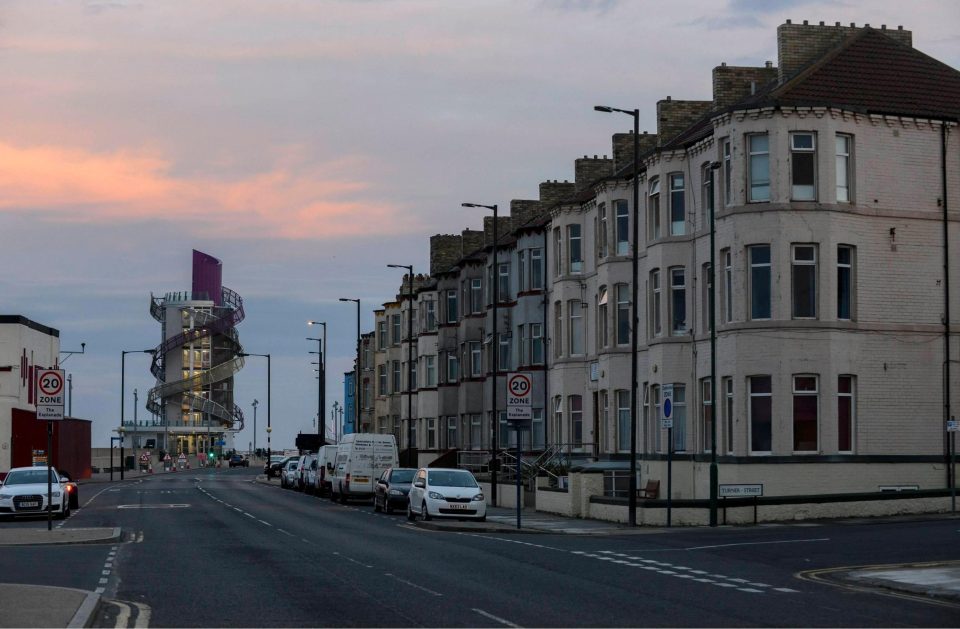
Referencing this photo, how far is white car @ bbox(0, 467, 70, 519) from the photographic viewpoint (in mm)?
41812

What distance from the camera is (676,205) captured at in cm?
→ 4572

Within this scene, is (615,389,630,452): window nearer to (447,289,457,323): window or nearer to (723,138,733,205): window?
(723,138,733,205): window

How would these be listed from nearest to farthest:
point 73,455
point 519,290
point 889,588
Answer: point 889,588
point 519,290
point 73,455

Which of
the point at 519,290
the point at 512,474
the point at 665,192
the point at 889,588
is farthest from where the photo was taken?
the point at 519,290

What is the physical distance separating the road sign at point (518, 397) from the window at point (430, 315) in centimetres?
4399

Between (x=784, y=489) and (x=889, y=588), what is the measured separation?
65.6ft

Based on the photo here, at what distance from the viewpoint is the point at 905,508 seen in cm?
3797

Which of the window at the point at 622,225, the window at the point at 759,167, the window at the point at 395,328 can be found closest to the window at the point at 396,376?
the window at the point at 395,328

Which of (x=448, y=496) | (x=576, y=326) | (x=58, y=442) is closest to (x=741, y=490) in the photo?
(x=448, y=496)

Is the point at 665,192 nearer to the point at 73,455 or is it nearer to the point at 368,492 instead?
the point at 368,492

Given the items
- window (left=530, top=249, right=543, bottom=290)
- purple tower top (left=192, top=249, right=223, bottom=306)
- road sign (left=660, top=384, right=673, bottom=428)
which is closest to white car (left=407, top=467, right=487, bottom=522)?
road sign (left=660, top=384, right=673, bottom=428)

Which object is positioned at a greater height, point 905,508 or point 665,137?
point 665,137

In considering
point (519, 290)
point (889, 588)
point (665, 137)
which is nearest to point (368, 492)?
point (519, 290)

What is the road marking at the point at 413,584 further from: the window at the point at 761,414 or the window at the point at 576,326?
the window at the point at 576,326
